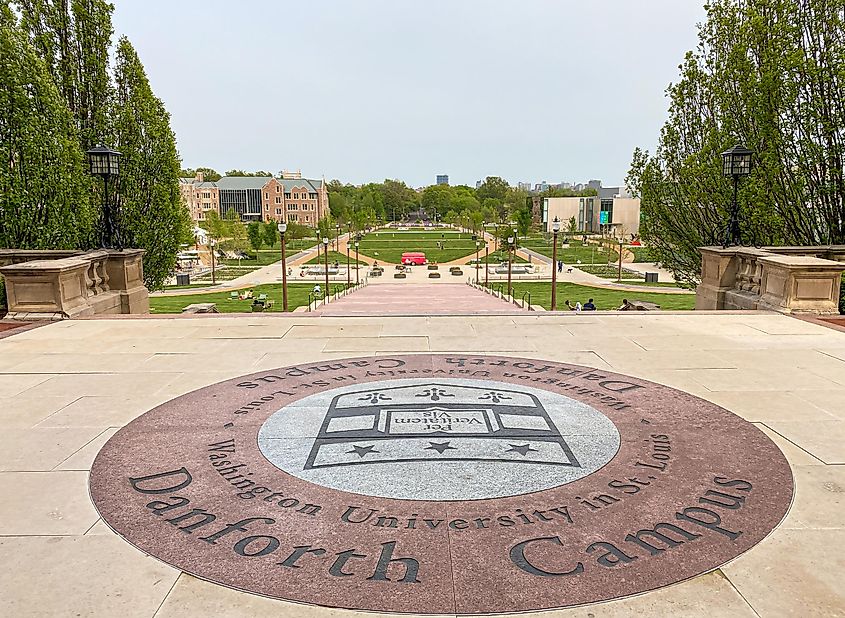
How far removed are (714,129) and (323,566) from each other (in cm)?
1630

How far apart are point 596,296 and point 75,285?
34.4 metres

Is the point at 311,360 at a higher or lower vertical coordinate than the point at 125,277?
lower

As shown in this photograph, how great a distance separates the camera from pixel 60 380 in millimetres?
7215

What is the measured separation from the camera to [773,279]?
1162 centimetres

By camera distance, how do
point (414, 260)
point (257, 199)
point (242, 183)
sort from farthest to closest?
point (242, 183) → point (257, 199) → point (414, 260)

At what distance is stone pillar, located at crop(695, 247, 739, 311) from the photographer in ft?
42.9

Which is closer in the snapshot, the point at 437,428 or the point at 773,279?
the point at 437,428

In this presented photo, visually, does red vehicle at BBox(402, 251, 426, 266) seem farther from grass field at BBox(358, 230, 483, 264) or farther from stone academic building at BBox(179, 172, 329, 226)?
stone academic building at BBox(179, 172, 329, 226)

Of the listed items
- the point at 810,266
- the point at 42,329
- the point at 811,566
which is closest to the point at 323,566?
the point at 811,566

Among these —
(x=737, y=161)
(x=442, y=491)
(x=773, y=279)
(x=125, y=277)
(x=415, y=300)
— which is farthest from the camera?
(x=415, y=300)

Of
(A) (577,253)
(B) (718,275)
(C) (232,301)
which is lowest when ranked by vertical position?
(C) (232,301)

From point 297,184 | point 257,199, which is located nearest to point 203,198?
point 257,199

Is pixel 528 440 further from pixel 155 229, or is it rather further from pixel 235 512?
pixel 155 229

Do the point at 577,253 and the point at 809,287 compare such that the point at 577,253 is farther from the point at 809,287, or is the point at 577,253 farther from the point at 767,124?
the point at 809,287
